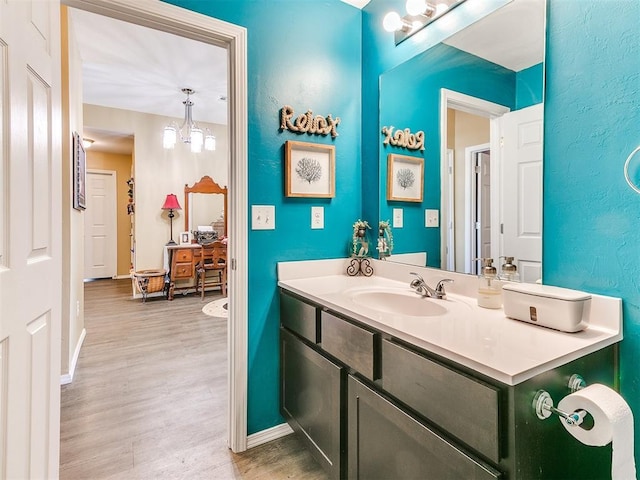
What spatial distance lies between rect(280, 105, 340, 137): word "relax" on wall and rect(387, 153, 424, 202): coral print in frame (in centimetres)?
37

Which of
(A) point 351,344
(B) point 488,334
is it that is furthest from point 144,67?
(B) point 488,334

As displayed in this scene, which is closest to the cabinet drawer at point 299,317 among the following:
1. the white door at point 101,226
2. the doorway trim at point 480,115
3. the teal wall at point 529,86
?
the doorway trim at point 480,115

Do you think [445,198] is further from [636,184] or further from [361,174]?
[636,184]

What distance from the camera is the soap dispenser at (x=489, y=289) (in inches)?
49.2

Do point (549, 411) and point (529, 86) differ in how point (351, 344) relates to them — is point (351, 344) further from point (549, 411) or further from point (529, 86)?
point (529, 86)

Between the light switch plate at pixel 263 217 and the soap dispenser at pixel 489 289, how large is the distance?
1.02 meters

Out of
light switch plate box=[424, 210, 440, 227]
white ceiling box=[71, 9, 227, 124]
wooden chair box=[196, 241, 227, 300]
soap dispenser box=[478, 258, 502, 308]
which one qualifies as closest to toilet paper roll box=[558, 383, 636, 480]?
soap dispenser box=[478, 258, 502, 308]

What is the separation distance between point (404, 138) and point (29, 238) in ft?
5.46

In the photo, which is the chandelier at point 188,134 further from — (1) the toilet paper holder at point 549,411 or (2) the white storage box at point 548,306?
(1) the toilet paper holder at point 549,411

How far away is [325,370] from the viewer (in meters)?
1.37

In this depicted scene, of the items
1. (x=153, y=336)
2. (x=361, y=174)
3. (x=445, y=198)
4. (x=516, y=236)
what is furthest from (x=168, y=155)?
(x=516, y=236)

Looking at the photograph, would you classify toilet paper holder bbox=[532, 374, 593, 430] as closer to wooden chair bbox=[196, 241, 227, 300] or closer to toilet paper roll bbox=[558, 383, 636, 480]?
toilet paper roll bbox=[558, 383, 636, 480]

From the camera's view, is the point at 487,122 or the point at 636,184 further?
the point at 487,122

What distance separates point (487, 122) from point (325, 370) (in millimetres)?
1248
